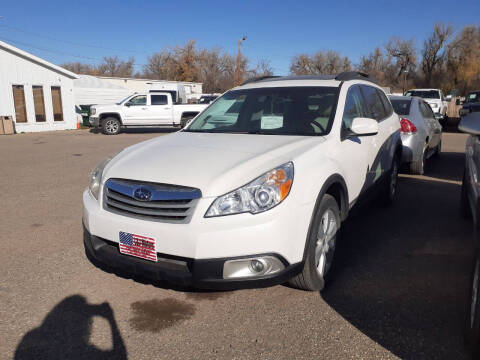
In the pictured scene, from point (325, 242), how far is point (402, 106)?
511 centimetres

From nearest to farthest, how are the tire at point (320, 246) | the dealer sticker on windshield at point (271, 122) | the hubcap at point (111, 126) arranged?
the tire at point (320, 246)
the dealer sticker on windshield at point (271, 122)
the hubcap at point (111, 126)

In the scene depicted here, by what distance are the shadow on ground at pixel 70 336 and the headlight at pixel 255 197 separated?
1044mm

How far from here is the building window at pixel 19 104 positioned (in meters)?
19.8

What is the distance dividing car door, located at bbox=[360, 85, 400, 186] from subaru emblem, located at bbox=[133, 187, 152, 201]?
8.21 ft

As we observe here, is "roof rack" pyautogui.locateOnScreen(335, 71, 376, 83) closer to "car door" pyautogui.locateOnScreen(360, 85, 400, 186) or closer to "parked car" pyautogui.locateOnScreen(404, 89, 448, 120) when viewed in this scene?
"car door" pyautogui.locateOnScreen(360, 85, 400, 186)

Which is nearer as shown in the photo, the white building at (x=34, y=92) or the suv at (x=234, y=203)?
the suv at (x=234, y=203)

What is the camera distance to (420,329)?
8.63 feet

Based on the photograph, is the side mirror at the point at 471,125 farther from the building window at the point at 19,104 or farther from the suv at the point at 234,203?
the building window at the point at 19,104

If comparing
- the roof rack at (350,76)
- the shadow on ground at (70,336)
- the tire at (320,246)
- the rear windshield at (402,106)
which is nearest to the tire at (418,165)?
the rear windshield at (402,106)

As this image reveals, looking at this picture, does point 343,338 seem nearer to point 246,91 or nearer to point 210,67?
point 246,91

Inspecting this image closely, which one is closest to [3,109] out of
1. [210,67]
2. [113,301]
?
[113,301]

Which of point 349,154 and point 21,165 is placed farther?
point 21,165

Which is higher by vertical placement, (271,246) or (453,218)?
(271,246)

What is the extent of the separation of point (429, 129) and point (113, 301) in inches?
260
